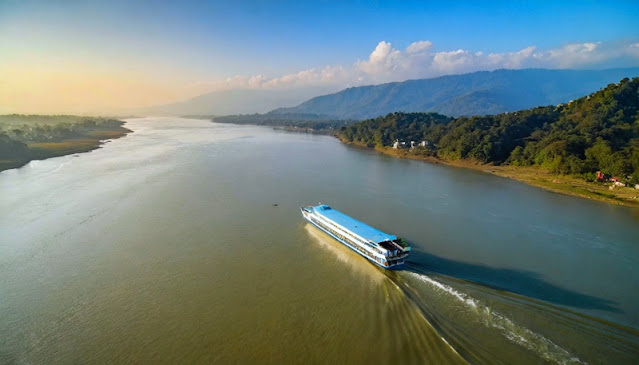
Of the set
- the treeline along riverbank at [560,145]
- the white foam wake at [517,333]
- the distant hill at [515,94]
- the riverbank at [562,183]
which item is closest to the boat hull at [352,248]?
the white foam wake at [517,333]

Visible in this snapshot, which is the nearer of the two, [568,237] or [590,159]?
[568,237]

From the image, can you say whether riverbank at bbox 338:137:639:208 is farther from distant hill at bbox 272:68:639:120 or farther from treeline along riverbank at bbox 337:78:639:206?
distant hill at bbox 272:68:639:120

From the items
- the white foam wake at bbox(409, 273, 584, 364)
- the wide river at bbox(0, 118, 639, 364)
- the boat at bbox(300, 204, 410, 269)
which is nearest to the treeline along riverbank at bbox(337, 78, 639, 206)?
the wide river at bbox(0, 118, 639, 364)

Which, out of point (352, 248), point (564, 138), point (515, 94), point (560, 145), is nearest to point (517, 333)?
point (352, 248)

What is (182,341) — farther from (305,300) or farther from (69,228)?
(69,228)

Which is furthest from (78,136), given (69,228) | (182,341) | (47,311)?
(182,341)

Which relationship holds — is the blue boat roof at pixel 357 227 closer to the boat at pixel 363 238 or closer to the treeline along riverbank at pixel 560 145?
the boat at pixel 363 238
